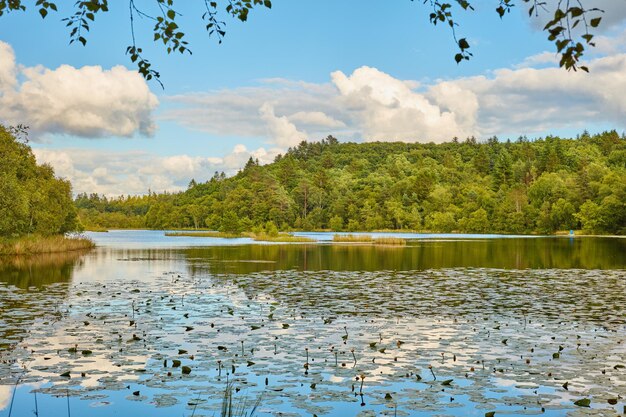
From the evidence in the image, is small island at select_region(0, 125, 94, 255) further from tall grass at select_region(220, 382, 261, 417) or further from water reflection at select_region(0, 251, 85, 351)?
tall grass at select_region(220, 382, 261, 417)

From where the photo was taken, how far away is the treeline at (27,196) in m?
55.2

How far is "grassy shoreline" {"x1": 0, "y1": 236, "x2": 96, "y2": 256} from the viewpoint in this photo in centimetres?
5831

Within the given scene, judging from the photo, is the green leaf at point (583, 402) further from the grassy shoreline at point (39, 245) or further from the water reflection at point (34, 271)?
the grassy shoreline at point (39, 245)

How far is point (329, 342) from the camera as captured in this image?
700 inches

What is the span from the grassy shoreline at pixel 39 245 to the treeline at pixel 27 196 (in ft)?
4.17

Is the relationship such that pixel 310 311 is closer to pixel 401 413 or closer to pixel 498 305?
pixel 498 305

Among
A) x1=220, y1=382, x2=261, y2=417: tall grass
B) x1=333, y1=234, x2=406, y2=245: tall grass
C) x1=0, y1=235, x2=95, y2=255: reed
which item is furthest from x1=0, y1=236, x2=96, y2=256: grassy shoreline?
x1=220, y1=382, x2=261, y2=417: tall grass

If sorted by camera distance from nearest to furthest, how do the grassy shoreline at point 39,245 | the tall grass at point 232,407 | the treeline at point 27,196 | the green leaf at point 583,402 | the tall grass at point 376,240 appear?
1. the tall grass at point 232,407
2. the green leaf at point 583,402
3. the treeline at point 27,196
4. the grassy shoreline at point 39,245
5. the tall grass at point 376,240

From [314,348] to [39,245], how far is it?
54.6 metres

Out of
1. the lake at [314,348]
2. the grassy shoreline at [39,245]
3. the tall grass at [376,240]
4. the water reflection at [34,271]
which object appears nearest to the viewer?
the lake at [314,348]

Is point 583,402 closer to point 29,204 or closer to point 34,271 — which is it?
point 34,271

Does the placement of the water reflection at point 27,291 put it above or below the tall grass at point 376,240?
below

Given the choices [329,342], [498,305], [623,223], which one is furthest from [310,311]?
[623,223]

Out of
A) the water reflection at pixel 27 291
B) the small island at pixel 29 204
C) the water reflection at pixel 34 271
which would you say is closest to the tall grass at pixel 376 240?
the small island at pixel 29 204
